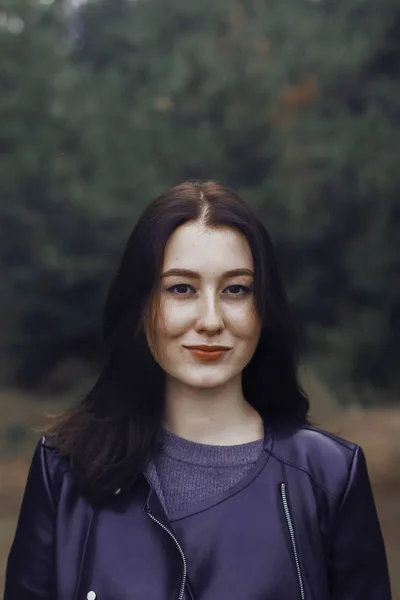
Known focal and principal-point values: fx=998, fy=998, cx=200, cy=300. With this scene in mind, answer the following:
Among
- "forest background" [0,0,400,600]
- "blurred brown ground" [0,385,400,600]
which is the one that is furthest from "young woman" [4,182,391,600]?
"blurred brown ground" [0,385,400,600]

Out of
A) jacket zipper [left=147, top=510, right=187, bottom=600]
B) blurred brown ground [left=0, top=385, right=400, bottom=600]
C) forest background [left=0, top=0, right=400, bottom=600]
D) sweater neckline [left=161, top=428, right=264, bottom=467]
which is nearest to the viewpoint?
jacket zipper [left=147, top=510, right=187, bottom=600]

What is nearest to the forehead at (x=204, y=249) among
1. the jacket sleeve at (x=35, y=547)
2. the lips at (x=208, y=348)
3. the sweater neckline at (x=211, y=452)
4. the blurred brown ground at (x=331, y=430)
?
the lips at (x=208, y=348)

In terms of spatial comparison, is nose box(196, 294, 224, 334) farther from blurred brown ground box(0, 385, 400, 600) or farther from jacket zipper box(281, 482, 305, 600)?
blurred brown ground box(0, 385, 400, 600)

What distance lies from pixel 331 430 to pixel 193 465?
10.7 ft

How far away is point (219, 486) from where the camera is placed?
147 cm

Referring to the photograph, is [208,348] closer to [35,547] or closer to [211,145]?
[35,547]

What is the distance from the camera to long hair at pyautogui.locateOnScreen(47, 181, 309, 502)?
1476 mm

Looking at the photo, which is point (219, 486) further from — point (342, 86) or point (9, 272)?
point (342, 86)

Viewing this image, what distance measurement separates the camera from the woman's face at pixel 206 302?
1449 mm

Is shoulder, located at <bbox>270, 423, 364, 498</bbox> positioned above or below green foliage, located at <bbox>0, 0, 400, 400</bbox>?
below

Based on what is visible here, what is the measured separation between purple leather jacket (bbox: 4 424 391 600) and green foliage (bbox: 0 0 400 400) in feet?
9.66

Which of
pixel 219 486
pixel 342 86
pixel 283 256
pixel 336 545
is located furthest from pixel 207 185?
pixel 342 86

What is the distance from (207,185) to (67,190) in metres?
3.09

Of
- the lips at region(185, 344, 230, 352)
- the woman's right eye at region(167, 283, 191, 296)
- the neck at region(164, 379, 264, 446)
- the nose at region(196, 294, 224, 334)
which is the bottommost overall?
the neck at region(164, 379, 264, 446)
